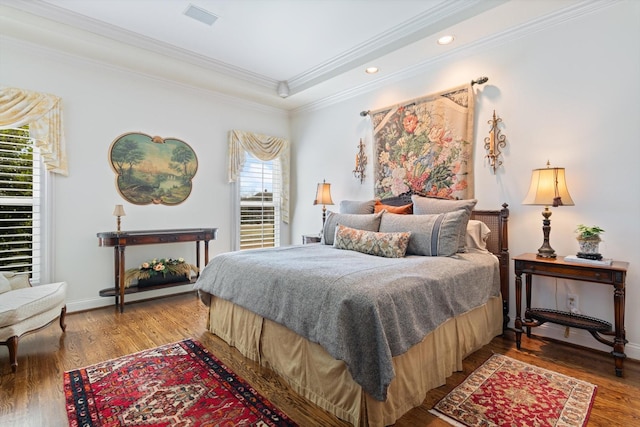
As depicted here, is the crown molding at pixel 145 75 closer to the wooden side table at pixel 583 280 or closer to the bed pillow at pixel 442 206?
the bed pillow at pixel 442 206

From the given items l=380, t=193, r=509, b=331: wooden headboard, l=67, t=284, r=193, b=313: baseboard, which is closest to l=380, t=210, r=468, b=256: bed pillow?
l=380, t=193, r=509, b=331: wooden headboard

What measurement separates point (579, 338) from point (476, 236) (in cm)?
113

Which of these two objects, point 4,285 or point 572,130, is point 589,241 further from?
point 4,285

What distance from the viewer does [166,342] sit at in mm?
2643

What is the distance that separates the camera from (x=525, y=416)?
1683mm

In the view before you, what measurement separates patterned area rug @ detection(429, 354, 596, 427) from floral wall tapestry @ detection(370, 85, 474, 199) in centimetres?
169

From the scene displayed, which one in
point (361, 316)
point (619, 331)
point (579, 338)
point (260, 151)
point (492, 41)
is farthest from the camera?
point (260, 151)

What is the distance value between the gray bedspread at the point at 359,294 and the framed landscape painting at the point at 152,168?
6.10 ft

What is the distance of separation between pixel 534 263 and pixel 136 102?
4.60 meters

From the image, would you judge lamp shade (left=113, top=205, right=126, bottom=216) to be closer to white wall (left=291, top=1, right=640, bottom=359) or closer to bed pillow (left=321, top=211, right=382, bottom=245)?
bed pillow (left=321, top=211, right=382, bottom=245)

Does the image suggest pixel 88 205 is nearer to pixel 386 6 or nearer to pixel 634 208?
pixel 386 6

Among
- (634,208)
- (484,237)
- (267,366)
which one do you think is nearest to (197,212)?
(267,366)

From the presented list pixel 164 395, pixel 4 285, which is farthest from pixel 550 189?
pixel 4 285

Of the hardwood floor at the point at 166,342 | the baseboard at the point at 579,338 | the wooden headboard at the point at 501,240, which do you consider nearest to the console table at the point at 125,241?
the hardwood floor at the point at 166,342
